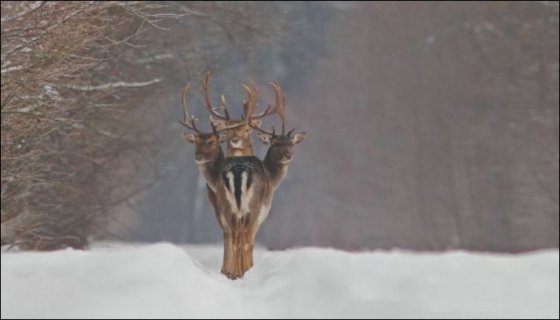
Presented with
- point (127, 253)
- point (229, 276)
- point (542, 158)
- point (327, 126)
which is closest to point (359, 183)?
point (327, 126)

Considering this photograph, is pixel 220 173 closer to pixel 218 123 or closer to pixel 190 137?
pixel 190 137

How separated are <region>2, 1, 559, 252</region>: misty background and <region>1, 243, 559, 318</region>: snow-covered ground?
20.9 ft

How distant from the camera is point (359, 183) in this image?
46500 millimetres

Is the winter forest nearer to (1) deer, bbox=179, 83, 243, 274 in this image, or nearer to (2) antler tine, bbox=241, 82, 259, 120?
(1) deer, bbox=179, 83, 243, 274

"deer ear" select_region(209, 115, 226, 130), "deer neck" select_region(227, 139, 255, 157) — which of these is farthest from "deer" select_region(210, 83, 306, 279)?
"deer ear" select_region(209, 115, 226, 130)

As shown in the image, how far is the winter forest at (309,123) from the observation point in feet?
31.8

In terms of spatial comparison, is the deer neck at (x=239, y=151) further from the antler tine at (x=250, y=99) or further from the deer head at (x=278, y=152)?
the antler tine at (x=250, y=99)

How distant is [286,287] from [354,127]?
41.6 m

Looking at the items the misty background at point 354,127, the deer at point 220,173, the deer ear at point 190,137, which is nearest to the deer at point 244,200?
the deer at point 220,173

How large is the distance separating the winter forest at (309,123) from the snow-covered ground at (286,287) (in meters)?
0.07

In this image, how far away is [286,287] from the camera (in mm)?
6395

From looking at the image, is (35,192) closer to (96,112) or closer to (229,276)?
(96,112)

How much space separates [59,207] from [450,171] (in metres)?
28.4

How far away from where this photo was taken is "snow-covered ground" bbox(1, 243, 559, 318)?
17.6 ft
